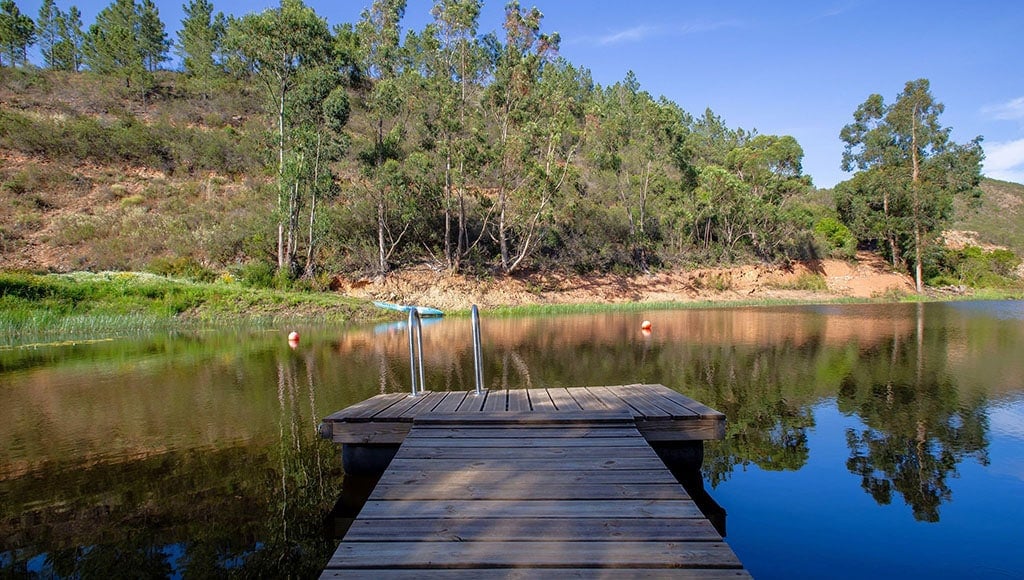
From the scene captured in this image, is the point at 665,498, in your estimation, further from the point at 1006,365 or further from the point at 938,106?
the point at 938,106

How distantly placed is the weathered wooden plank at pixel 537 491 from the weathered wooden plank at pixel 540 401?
197 centimetres

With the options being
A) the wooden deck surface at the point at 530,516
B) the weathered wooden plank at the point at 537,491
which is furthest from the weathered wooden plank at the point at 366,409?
the weathered wooden plank at the point at 537,491

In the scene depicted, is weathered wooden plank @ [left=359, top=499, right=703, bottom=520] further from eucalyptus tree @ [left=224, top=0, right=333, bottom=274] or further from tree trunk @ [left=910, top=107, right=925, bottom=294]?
tree trunk @ [left=910, top=107, right=925, bottom=294]

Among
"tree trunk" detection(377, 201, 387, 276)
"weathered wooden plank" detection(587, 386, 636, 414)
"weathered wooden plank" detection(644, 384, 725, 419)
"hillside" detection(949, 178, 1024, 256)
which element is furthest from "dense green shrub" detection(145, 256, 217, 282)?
"hillside" detection(949, 178, 1024, 256)

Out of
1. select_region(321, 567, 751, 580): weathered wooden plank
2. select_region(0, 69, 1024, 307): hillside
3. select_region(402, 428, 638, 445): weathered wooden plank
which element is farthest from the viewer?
select_region(0, 69, 1024, 307): hillside

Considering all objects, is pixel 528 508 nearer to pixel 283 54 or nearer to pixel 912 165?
pixel 283 54

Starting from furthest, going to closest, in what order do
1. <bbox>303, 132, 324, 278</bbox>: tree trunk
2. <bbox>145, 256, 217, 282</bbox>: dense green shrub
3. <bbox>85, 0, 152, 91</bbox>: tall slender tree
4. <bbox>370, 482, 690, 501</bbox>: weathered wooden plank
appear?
<bbox>85, 0, 152, 91</bbox>: tall slender tree → <bbox>303, 132, 324, 278</bbox>: tree trunk → <bbox>145, 256, 217, 282</bbox>: dense green shrub → <bbox>370, 482, 690, 501</bbox>: weathered wooden plank

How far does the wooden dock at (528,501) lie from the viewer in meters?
2.64

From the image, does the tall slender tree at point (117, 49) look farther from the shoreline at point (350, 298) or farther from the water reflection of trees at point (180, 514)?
the water reflection of trees at point (180, 514)

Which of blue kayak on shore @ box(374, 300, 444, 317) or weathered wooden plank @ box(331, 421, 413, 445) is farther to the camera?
blue kayak on shore @ box(374, 300, 444, 317)

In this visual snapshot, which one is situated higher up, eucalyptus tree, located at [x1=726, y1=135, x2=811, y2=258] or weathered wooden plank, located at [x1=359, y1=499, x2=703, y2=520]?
eucalyptus tree, located at [x1=726, y1=135, x2=811, y2=258]

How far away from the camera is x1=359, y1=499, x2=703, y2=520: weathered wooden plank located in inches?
126

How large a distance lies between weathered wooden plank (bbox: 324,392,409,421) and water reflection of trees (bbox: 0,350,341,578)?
1.91 ft

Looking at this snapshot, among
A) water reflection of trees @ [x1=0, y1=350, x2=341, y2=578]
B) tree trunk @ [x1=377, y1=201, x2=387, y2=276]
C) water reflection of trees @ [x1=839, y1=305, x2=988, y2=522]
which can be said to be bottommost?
water reflection of trees @ [x1=839, y1=305, x2=988, y2=522]
